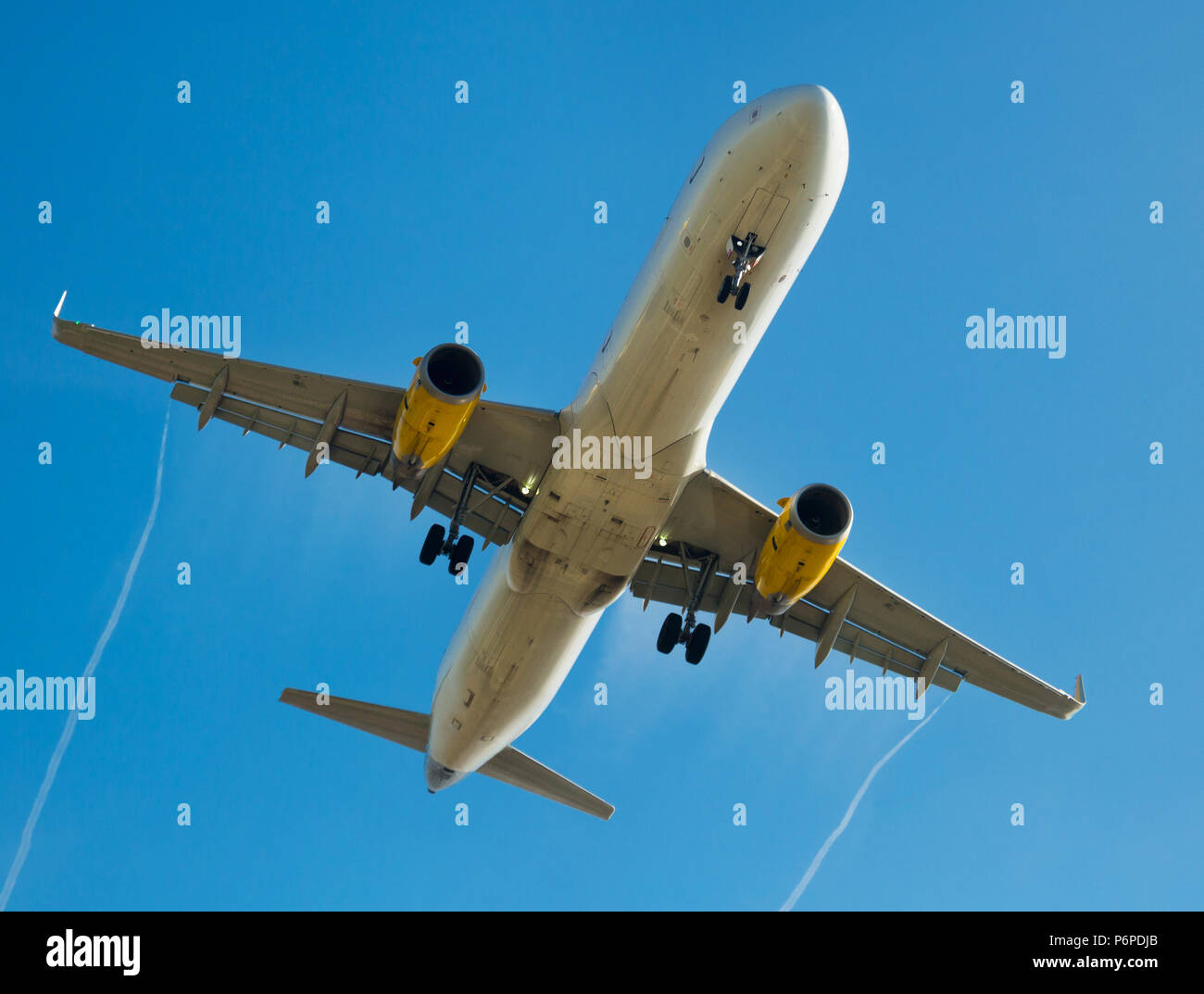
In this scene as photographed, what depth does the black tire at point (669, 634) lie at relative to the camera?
2366 cm

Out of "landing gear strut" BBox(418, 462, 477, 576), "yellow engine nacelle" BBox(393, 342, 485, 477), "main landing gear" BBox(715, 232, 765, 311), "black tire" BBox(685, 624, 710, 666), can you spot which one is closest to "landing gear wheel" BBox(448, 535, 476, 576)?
"landing gear strut" BBox(418, 462, 477, 576)

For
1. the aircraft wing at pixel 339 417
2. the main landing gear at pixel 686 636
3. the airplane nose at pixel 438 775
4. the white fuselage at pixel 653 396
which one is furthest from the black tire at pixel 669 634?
the airplane nose at pixel 438 775

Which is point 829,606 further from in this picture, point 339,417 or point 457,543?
point 339,417

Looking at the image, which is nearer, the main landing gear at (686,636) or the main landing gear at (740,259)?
the main landing gear at (740,259)

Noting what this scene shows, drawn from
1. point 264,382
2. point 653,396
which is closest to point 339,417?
point 264,382

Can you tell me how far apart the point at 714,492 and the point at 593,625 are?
11.5 feet

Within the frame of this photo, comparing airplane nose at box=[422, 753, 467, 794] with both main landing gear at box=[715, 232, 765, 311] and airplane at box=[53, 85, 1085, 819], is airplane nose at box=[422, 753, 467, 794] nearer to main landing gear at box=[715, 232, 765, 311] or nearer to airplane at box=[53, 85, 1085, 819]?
airplane at box=[53, 85, 1085, 819]

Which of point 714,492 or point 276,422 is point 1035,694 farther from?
point 276,422

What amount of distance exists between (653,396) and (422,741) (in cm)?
1271

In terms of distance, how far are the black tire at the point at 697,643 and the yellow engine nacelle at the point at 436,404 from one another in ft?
23.0

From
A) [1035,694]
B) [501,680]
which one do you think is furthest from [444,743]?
[1035,694]

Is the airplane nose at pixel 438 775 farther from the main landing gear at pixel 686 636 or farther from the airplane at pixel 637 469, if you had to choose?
the main landing gear at pixel 686 636
